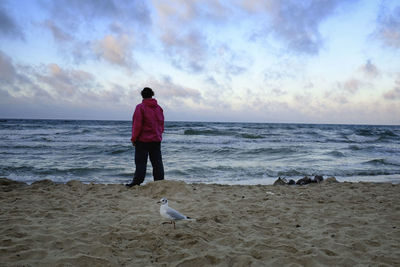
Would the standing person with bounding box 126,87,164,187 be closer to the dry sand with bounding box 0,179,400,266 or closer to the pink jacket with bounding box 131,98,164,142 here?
the pink jacket with bounding box 131,98,164,142

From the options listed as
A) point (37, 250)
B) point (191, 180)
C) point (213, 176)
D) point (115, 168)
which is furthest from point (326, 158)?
point (37, 250)

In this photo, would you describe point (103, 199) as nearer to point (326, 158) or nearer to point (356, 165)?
point (356, 165)

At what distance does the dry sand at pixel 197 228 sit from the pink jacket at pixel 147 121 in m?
1.02

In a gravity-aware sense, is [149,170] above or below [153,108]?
below

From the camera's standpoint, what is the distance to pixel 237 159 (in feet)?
39.4

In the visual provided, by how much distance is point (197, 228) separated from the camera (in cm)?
356

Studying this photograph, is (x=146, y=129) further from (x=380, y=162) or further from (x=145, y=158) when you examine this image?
(x=380, y=162)

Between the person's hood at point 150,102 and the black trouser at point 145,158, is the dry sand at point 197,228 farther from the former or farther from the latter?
the person's hood at point 150,102

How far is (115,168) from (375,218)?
24.6 ft

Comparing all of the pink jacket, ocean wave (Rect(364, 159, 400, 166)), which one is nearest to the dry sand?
the pink jacket

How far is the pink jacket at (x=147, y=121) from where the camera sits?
5676 millimetres

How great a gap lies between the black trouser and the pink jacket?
149mm

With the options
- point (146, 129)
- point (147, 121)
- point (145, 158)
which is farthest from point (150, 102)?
point (145, 158)

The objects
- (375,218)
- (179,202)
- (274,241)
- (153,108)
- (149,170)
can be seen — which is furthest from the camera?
(149,170)
